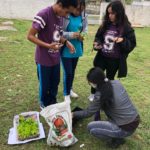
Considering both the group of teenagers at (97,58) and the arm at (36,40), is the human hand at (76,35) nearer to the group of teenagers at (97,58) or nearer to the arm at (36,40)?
the group of teenagers at (97,58)

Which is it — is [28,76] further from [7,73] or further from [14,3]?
[14,3]

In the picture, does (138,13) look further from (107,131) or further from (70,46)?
(107,131)

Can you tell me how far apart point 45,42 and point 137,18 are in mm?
10370

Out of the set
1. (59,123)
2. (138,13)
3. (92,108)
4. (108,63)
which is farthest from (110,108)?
(138,13)

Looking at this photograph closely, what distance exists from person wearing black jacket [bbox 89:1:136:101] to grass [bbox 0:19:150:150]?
0.78 metres

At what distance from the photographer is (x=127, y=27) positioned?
3.83 metres

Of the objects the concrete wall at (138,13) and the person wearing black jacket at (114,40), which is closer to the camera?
the person wearing black jacket at (114,40)

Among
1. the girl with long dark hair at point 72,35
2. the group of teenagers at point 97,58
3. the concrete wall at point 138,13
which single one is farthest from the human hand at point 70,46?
the concrete wall at point 138,13

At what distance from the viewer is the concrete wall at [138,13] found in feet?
42.3

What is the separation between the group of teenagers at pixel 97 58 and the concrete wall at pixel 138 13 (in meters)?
9.10

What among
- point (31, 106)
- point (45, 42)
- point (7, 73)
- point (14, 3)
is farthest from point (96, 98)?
point (14, 3)

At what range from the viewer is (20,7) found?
40.2ft

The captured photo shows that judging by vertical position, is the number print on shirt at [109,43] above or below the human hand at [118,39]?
below

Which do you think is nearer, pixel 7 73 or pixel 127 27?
pixel 127 27
